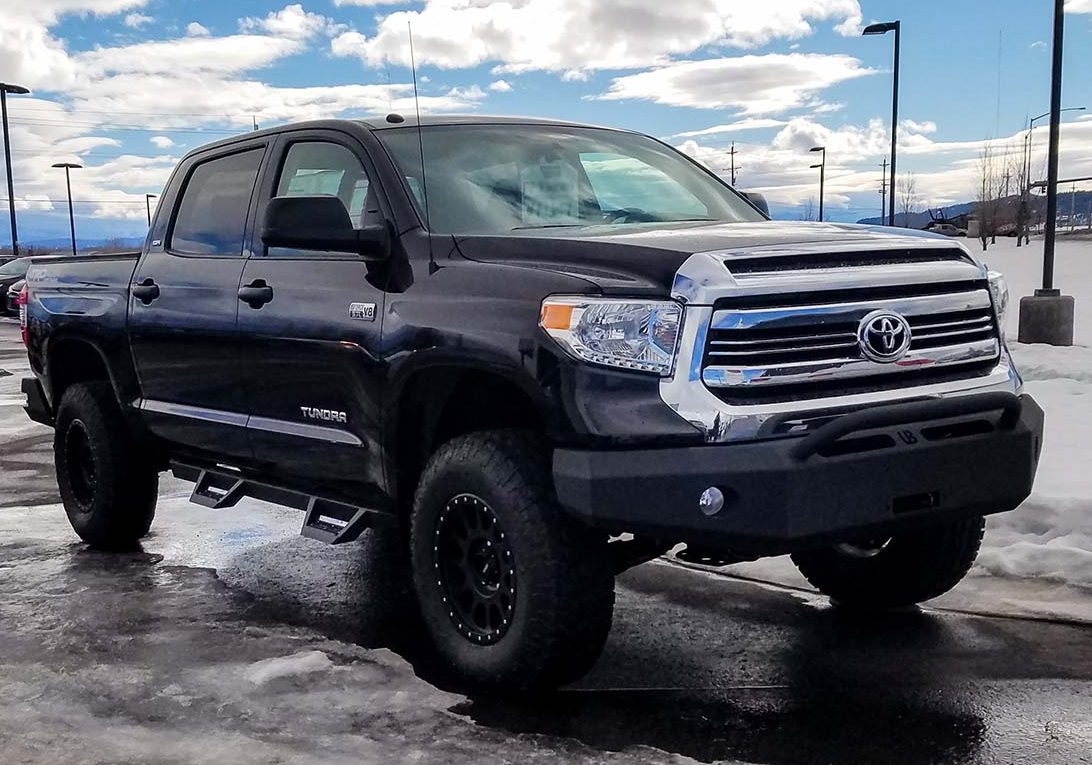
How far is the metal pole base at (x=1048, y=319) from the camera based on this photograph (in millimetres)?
13727

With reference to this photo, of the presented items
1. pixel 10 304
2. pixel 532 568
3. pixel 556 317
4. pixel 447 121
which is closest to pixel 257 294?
pixel 447 121

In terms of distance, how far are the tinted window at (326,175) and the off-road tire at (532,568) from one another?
1.29 m

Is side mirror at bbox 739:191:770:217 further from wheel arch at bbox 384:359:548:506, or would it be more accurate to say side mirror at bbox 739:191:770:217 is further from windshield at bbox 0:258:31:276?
windshield at bbox 0:258:31:276

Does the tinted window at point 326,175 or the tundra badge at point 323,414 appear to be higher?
the tinted window at point 326,175

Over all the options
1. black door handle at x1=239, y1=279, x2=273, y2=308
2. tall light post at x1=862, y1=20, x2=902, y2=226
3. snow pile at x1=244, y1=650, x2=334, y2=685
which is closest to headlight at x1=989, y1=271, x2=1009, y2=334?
snow pile at x1=244, y1=650, x2=334, y2=685

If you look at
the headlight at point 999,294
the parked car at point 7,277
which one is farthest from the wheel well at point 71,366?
the parked car at point 7,277

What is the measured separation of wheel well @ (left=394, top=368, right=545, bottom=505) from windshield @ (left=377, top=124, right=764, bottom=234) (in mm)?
585

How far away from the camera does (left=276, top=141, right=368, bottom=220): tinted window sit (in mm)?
4867

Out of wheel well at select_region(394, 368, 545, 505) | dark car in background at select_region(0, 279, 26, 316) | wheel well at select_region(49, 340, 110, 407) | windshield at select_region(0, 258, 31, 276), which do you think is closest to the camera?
wheel well at select_region(394, 368, 545, 505)

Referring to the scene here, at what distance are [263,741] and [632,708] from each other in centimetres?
114

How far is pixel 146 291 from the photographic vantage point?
5816mm

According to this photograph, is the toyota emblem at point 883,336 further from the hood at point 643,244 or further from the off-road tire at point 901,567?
the off-road tire at point 901,567

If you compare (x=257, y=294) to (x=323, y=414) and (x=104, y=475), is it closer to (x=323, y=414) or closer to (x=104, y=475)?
(x=323, y=414)

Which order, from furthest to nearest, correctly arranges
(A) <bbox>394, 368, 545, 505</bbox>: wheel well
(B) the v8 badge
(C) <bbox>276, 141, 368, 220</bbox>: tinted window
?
(C) <bbox>276, 141, 368, 220</bbox>: tinted window
(B) the v8 badge
(A) <bbox>394, 368, 545, 505</bbox>: wheel well
